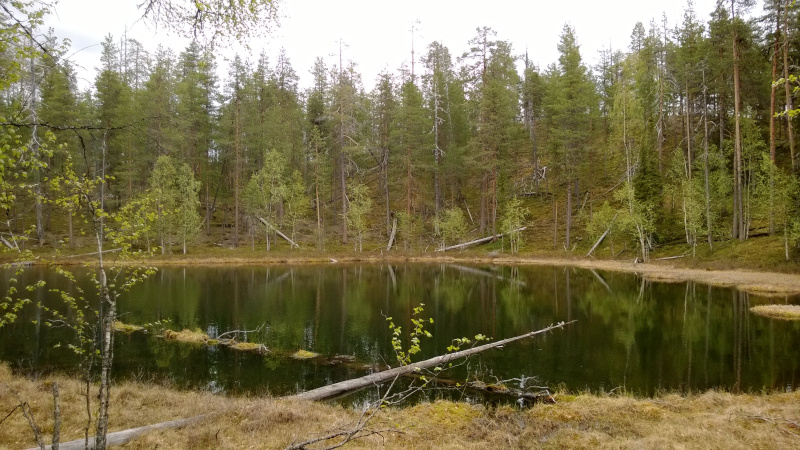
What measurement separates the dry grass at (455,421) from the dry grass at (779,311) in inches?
433

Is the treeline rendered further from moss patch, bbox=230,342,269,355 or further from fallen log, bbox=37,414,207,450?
fallen log, bbox=37,414,207,450

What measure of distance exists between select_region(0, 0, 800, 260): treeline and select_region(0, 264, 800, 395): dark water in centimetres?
1465

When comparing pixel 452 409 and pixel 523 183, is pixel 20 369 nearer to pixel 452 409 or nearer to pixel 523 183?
pixel 452 409

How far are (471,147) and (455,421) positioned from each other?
47.2m

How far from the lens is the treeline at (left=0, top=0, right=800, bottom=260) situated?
36000 millimetres

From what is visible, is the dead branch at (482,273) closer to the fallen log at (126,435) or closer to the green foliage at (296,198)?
the green foliage at (296,198)

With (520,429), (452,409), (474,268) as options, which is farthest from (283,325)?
(474,268)

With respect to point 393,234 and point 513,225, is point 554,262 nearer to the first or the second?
point 513,225

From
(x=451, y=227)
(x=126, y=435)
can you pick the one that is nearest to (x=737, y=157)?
(x=451, y=227)

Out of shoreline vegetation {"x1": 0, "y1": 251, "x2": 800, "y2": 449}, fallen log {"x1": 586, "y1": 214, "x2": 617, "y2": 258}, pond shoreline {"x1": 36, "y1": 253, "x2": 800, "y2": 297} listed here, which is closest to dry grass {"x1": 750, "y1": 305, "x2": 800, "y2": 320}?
pond shoreline {"x1": 36, "y1": 253, "x2": 800, "y2": 297}

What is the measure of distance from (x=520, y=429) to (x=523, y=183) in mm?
54230

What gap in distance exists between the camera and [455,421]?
8.51 m

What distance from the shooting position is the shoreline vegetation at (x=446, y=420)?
22.5 feet

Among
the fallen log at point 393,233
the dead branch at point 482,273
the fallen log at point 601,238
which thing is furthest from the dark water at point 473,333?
the fallen log at point 393,233
